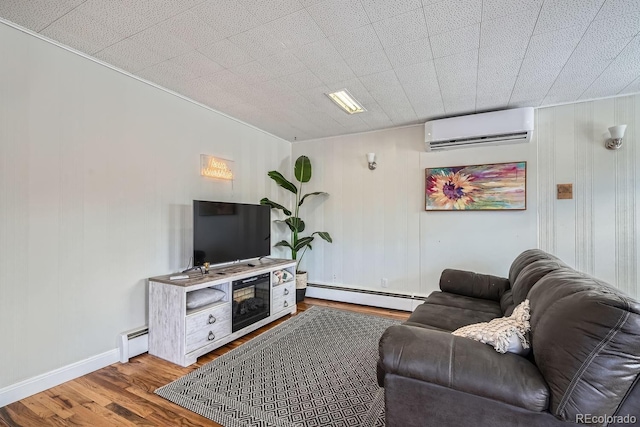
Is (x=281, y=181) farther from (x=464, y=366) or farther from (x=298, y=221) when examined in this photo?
(x=464, y=366)

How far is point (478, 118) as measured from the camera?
3186mm

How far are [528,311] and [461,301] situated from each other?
3.81ft

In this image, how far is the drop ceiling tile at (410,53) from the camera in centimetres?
201

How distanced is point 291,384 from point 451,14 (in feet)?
8.78

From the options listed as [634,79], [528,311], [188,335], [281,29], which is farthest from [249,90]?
[634,79]

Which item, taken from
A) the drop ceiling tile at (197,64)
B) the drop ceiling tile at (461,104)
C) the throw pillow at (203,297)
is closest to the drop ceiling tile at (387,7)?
the drop ceiling tile at (197,64)

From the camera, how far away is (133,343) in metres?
2.38

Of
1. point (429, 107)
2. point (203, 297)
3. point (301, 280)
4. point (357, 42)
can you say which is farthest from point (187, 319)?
point (429, 107)

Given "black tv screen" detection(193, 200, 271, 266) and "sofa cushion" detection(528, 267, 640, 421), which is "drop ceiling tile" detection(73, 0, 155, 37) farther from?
"sofa cushion" detection(528, 267, 640, 421)

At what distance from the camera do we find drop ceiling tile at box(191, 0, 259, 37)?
1.65m

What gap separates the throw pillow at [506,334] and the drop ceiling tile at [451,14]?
174 centimetres

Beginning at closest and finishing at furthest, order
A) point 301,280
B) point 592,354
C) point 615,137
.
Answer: point 592,354 < point 615,137 < point 301,280

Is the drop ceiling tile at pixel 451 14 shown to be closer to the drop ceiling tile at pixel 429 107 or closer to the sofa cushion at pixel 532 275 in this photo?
the drop ceiling tile at pixel 429 107

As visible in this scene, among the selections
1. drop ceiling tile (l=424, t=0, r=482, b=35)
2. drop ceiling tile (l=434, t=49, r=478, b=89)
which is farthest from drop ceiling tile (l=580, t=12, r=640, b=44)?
drop ceiling tile (l=424, t=0, r=482, b=35)
